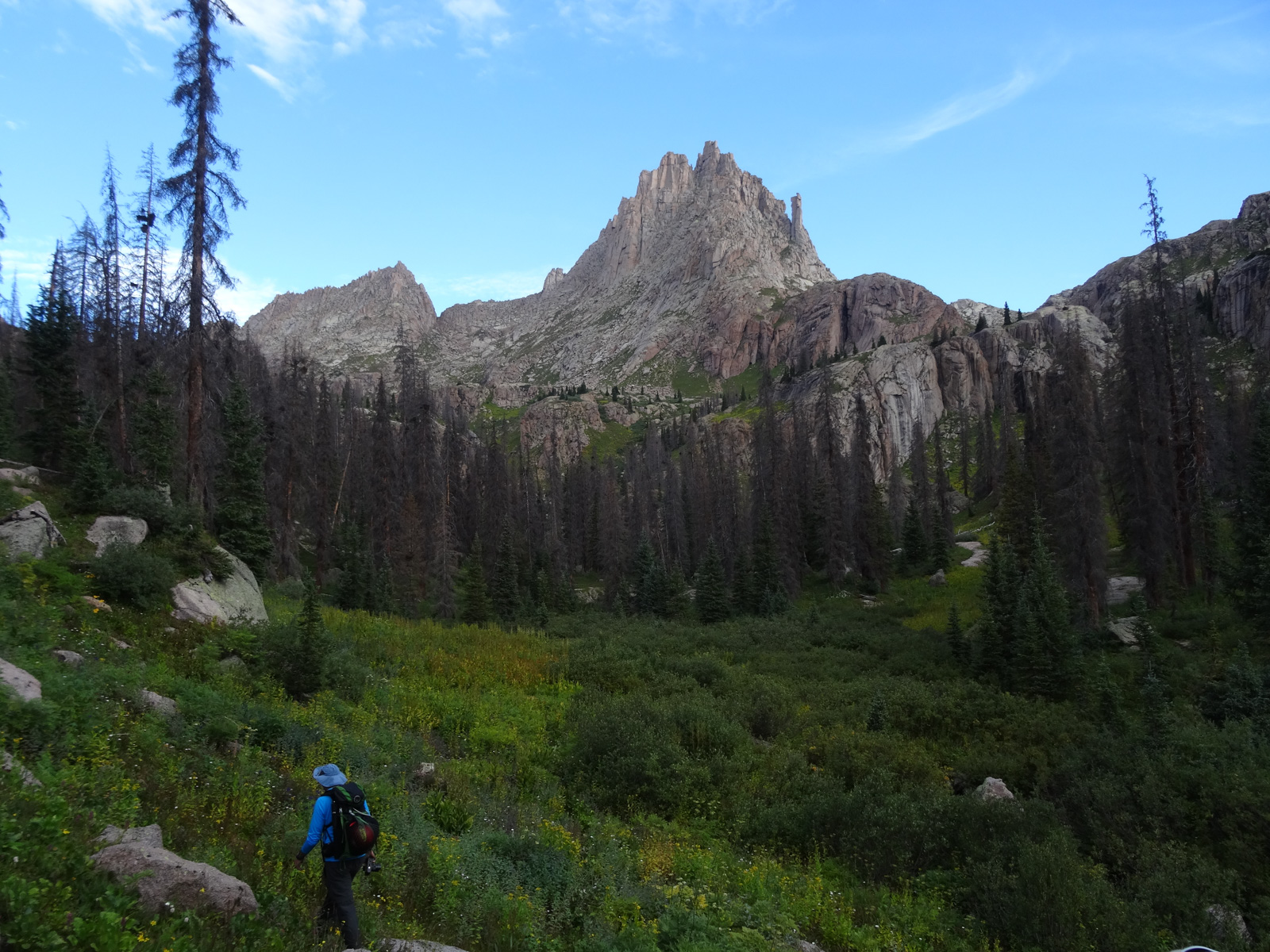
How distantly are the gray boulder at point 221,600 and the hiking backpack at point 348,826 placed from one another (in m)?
9.78

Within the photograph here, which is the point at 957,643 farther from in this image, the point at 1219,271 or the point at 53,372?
the point at 1219,271

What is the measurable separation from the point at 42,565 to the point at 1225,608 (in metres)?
34.6

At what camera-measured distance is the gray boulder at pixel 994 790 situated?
474 inches

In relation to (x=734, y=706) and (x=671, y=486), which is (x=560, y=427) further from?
(x=734, y=706)

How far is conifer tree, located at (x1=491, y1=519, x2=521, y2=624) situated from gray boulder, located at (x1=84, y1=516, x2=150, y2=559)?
25.7 metres

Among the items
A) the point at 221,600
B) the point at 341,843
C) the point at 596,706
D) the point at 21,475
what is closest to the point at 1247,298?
the point at 596,706

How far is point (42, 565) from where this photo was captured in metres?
12.1

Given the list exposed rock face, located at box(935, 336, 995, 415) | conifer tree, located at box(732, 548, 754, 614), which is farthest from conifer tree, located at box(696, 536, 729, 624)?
exposed rock face, located at box(935, 336, 995, 415)

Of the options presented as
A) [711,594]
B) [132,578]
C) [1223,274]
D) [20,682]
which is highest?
[1223,274]

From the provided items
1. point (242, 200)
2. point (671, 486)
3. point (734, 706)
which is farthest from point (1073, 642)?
point (671, 486)

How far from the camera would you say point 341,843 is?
18.6ft

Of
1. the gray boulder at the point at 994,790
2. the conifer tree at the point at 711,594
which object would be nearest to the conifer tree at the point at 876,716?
the gray boulder at the point at 994,790

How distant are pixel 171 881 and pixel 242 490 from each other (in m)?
23.1

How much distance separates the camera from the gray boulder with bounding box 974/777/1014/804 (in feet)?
39.5
